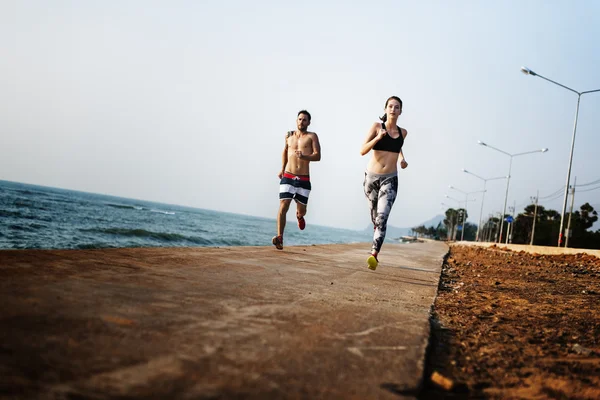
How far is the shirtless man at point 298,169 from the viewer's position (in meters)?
6.66

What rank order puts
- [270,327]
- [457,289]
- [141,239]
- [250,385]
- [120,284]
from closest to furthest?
[250,385]
[270,327]
[120,284]
[457,289]
[141,239]

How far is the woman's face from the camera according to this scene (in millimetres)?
5730

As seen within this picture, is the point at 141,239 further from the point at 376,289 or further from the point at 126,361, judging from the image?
the point at 126,361

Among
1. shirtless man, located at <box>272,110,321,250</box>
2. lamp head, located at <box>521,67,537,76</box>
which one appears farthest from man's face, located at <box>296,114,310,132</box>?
lamp head, located at <box>521,67,537,76</box>

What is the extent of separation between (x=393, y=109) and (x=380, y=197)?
1.26 metres

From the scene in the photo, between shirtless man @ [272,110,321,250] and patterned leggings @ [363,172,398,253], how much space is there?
1129 mm

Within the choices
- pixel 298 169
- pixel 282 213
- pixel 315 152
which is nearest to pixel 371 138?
pixel 315 152

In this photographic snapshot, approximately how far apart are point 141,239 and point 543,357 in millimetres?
16046

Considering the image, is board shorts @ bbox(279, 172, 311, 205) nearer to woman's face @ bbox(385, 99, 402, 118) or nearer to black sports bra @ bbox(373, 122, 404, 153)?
black sports bra @ bbox(373, 122, 404, 153)

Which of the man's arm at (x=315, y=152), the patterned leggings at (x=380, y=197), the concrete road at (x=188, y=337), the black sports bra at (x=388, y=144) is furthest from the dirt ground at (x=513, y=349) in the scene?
the man's arm at (x=315, y=152)

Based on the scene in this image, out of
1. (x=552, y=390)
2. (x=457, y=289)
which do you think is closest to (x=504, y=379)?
(x=552, y=390)

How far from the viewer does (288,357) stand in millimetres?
1389

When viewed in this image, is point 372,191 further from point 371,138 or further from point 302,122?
point 302,122

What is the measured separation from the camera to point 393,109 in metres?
5.74
